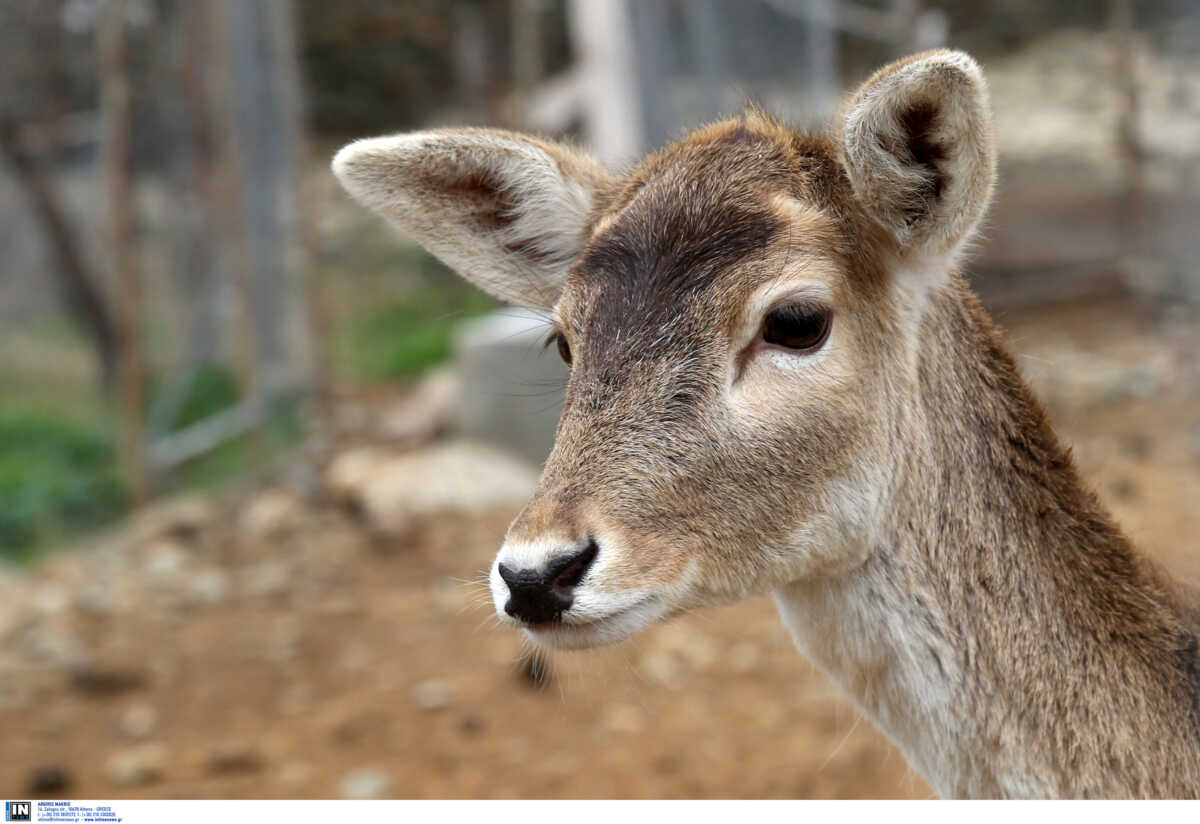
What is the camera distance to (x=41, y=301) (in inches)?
406

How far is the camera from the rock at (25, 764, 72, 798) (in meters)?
4.82

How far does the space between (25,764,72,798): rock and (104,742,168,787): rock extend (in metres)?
0.17

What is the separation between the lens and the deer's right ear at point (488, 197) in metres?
2.99

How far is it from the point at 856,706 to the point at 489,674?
3.32 metres

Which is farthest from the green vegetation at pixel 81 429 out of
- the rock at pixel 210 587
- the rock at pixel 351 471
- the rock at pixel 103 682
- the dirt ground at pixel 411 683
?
the rock at pixel 103 682

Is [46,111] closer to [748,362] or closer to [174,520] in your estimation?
[174,520]

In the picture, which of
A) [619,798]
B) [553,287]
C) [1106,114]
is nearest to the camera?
[553,287]

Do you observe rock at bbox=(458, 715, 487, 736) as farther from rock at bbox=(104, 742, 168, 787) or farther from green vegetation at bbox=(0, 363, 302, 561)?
green vegetation at bbox=(0, 363, 302, 561)

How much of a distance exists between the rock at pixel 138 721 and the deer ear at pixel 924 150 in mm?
4195

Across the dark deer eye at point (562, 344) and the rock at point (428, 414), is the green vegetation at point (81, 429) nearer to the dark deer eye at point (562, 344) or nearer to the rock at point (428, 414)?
the rock at point (428, 414)

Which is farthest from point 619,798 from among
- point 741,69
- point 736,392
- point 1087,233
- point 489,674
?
point 1087,233

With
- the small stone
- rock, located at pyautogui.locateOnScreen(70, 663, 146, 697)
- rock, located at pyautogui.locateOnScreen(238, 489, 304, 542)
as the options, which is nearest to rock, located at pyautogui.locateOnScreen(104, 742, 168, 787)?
the small stone
